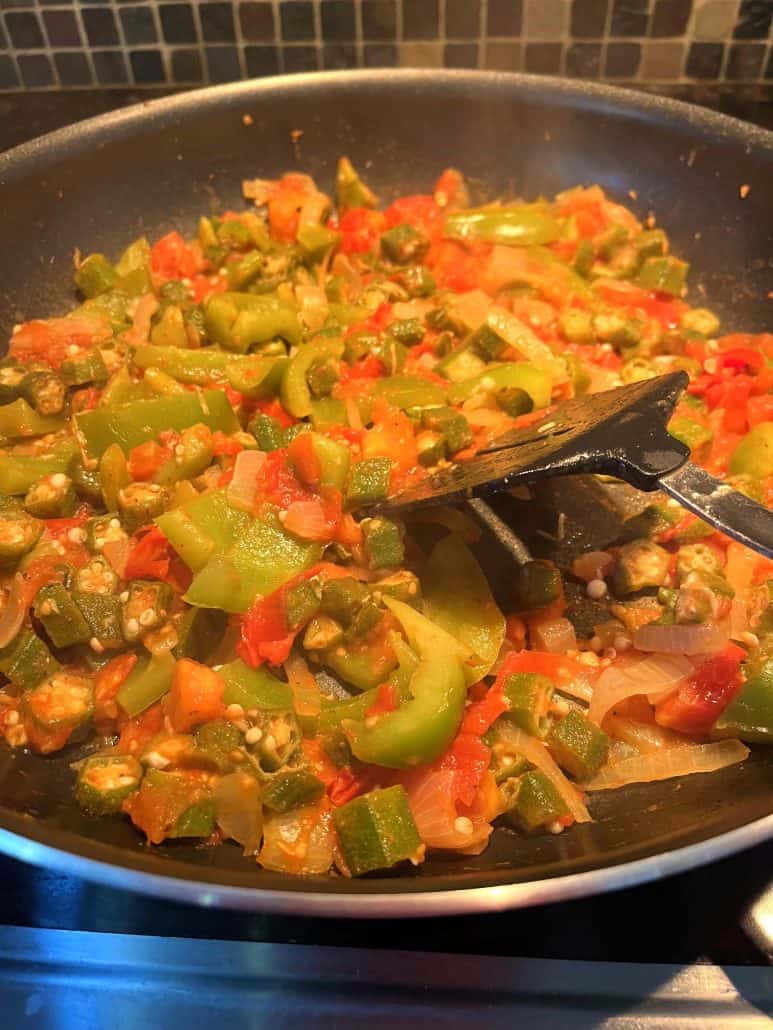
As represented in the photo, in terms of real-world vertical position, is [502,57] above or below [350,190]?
above

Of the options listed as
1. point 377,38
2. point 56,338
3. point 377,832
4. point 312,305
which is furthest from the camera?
point 377,38

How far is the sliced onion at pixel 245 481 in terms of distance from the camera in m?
2.69

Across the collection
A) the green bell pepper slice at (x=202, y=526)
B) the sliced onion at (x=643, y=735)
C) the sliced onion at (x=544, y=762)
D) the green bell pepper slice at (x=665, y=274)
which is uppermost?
the green bell pepper slice at (x=665, y=274)

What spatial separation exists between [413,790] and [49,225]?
2782mm

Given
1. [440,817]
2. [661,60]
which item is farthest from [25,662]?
[661,60]

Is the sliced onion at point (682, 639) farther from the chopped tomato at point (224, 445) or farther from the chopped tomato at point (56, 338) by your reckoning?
the chopped tomato at point (56, 338)

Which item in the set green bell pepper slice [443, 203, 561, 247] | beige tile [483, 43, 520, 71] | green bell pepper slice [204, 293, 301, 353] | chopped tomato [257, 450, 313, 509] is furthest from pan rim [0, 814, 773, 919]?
beige tile [483, 43, 520, 71]

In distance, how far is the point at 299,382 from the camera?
2990 mm

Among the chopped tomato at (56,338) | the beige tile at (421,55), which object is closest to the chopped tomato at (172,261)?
the chopped tomato at (56,338)

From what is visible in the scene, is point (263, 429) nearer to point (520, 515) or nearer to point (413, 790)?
point (520, 515)

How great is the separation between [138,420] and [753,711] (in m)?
2.16

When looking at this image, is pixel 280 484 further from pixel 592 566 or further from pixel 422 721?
pixel 592 566

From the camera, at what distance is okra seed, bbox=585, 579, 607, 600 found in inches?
113

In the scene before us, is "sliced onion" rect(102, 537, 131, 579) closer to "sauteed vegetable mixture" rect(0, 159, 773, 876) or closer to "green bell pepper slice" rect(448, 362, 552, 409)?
"sauteed vegetable mixture" rect(0, 159, 773, 876)
